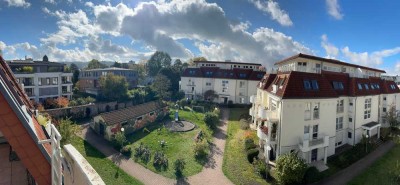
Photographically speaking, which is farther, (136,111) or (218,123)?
(218,123)

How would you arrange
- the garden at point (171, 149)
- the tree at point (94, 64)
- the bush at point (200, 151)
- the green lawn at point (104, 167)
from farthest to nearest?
1. the tree at point (94, 64)
2. the bush at point (200, 151)
3. the garden at point (171, 149)
4. the green lawn at point (104, 167)

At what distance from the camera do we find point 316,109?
25.1m

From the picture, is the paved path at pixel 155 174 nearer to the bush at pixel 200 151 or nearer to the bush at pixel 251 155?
the bush at pixel 200 151

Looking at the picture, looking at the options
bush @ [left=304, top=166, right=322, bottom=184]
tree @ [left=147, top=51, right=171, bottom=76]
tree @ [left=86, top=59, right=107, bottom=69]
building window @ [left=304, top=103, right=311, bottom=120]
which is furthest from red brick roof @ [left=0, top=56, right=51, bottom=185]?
tree @ [left=86, top=59, right=107, bottom=69]

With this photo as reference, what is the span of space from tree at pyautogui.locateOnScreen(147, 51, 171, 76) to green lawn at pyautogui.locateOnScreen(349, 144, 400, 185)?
6999 centimetres

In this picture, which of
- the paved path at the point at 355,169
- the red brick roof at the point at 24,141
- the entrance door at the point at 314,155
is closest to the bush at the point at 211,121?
the entrance door at the point at 314,155

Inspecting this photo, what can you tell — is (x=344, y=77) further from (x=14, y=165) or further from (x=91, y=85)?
(x=91, y=85)

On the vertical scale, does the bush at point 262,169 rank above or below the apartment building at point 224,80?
below

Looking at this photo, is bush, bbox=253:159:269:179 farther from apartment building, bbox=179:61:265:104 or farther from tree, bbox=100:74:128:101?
tree, bbox=100:74:128:101

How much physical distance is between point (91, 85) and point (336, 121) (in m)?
55.3

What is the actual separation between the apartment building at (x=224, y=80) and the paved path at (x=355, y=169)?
27790mm

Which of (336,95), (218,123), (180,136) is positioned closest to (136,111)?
(180,136)

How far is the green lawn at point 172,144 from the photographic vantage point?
24450 millimetres

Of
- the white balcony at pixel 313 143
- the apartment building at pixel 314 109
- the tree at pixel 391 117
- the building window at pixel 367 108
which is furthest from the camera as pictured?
the tree at pixel 391 117
